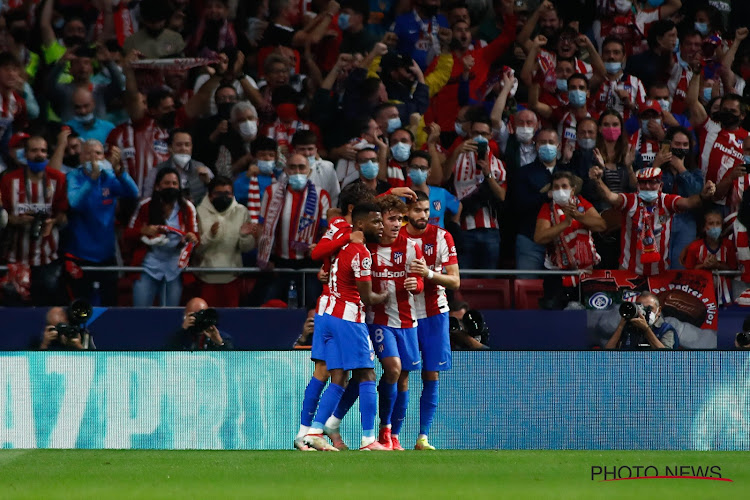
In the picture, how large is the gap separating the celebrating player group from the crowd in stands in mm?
→ 2671

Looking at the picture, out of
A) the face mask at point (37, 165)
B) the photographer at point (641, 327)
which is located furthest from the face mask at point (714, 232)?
the face mask at point (37, 165)

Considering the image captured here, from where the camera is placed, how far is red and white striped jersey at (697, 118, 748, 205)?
14.2 m

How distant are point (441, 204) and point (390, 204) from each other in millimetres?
3486

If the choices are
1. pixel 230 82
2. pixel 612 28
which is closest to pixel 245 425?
pixel 230 82

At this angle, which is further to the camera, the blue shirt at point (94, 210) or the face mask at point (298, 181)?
the face mask at point (298, 181)

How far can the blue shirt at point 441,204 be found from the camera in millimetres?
12977

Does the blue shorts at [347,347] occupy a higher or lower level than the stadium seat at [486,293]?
lower

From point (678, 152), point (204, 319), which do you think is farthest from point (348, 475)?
point (678, 152)

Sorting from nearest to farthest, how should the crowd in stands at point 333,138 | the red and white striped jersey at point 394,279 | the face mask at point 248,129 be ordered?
1. the red and white striped jersey at point 394,279
2. the crowd in stands at point 333,138
3. the face mask at point 248,129

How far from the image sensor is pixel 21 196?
1266 centimetres

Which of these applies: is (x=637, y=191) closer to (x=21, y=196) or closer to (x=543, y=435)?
(x=543, y=435)

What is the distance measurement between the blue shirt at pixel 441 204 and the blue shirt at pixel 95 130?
357cm

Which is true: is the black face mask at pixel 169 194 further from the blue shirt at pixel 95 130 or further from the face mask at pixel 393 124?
the face mask at pixel 393 124

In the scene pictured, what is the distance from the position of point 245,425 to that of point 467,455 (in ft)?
8.12
